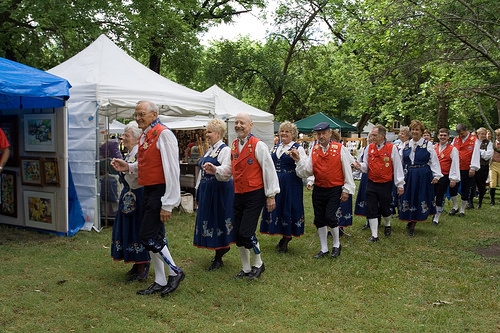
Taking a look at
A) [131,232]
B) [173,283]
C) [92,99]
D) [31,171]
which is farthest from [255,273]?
[31,171]

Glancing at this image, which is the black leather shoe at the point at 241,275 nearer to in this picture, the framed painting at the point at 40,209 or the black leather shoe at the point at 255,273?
the black leather shoe at the point at 255,273

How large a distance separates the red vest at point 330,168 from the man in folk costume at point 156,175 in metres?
2.30

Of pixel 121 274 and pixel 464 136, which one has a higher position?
pixel 464 136

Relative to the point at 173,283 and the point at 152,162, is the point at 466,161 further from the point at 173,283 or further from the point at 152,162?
the point at 152,162

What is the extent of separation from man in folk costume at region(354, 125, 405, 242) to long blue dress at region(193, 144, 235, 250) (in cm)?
242

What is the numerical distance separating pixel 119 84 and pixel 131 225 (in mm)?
3648

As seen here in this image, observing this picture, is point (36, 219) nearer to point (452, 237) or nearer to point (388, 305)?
point (388, 305)

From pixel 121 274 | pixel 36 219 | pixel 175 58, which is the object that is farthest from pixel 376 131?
pixel 175 58

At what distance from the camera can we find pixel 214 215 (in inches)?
203

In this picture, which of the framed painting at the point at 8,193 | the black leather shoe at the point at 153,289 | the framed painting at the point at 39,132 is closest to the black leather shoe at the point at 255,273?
the black leather shoe at the point at 153,289

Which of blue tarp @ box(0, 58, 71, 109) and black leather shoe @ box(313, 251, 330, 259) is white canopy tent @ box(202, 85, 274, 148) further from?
black leather shoe @ box(313, 251, 330, 259)

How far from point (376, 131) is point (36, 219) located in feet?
18.5

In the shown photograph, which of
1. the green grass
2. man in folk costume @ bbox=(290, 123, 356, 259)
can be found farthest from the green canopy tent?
man in folk costume @ bbox=(290, 123, 356, 259)

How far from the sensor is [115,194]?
7.68m
